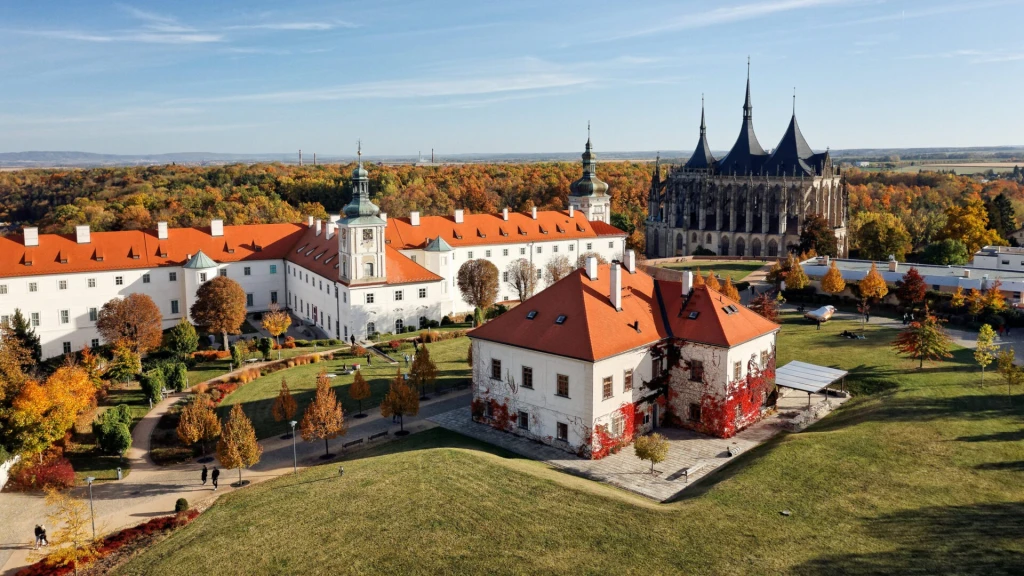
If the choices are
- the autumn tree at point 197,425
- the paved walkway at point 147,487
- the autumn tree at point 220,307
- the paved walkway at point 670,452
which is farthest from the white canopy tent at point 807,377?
the autumn tree at point 220,307

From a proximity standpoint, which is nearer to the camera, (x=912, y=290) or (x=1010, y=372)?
(x=1010, y=372)

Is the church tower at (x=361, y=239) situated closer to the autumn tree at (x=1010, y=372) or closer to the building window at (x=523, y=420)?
the building window at (x=523, y=420)

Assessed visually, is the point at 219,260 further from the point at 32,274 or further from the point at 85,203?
Result: the point at 85,203

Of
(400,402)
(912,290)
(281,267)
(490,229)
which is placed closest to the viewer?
(400,402)

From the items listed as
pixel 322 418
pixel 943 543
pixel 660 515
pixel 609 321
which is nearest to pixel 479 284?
pixel 609 321

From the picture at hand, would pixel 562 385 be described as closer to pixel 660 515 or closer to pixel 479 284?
pixel 660 515

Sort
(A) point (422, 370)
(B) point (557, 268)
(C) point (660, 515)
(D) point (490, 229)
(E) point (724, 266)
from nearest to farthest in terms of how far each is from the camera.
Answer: (C) point (660, 515) → (A) point (422, 370) → (B) point (557, 268) → (D) point (490, 229) → (E) point (724, 266)

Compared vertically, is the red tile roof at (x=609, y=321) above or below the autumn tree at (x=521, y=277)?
above
